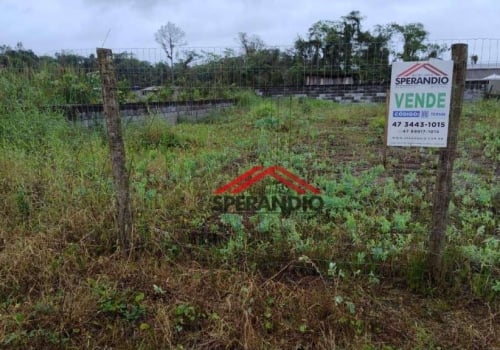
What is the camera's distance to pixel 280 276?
80.8 inches

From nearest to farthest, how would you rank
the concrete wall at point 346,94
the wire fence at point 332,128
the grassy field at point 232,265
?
the grassy field at point 232,265 < the wire fence at point 332,128 < the concrete wall at point 346,94

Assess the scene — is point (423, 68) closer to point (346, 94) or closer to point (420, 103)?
point (420, 103)

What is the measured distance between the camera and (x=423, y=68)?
1872 mm

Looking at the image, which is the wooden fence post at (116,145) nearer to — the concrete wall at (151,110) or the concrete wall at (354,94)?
the concrete wall at (151,110)

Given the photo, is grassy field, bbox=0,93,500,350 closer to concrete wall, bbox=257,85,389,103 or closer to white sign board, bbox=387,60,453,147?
white sign board, bbox=387,60,453,147

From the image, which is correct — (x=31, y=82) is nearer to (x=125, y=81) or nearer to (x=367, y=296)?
(x=125, y=81)

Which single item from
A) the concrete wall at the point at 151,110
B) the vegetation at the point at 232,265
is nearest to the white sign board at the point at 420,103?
the vegetation at the point at 232,265

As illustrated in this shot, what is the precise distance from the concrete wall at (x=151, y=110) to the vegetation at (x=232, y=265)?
1.47 m

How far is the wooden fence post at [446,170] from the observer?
70.9 inches

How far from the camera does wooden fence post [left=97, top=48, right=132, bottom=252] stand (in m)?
2.13

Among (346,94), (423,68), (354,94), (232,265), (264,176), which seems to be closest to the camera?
(423,68)

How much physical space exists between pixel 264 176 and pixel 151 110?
372 centimetres

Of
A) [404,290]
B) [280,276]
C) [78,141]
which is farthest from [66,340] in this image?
[78,141]

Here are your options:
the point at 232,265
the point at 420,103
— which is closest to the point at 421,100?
the point at 420,103
